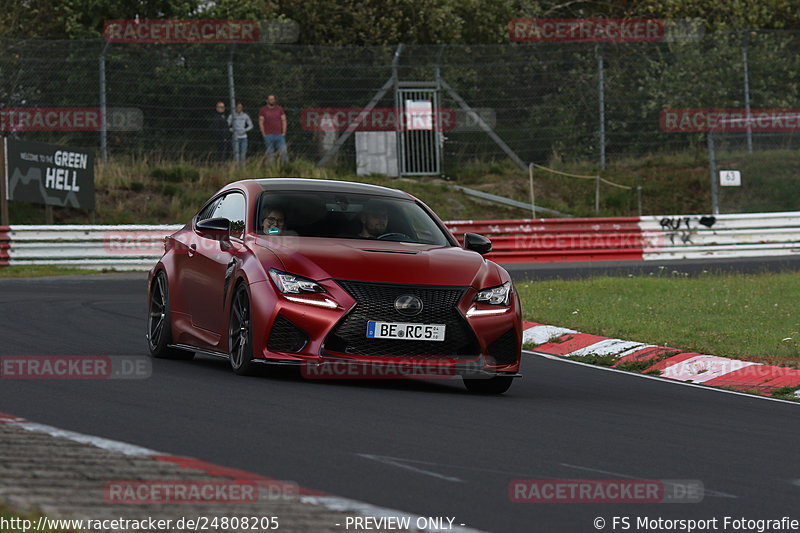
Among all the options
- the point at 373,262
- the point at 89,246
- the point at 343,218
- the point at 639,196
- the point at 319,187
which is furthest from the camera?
the point at 639,196

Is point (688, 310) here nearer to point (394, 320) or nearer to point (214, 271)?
point (214, 271)

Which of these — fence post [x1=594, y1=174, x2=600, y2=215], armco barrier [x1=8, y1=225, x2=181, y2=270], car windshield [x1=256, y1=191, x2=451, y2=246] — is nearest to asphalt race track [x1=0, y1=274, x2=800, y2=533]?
car windshield [x1=256, y1=191, x2=451, y2=246]

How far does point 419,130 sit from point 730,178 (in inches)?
270

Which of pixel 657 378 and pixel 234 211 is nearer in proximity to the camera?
pixel 234 211

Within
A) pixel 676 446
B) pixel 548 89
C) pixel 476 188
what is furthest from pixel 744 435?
pixel 476 188

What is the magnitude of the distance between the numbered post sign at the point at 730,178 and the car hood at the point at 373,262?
21.7 m

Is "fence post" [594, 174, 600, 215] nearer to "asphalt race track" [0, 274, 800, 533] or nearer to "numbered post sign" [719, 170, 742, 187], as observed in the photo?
"numbered post sign" [719, 170, 742, 187]

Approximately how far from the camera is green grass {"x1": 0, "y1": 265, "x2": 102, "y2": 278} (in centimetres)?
2501

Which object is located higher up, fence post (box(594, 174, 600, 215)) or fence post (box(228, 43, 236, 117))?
fence post (box(228, 43, 236, 117))

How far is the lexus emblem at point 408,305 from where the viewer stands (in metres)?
9.91

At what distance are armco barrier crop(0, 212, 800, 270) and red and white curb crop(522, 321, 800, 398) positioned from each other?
1294 cm

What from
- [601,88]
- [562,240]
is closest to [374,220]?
[562,240]

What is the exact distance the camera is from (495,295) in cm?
1036

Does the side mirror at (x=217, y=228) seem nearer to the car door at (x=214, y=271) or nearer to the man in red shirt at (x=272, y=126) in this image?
the car door at (x=214, y=271)
